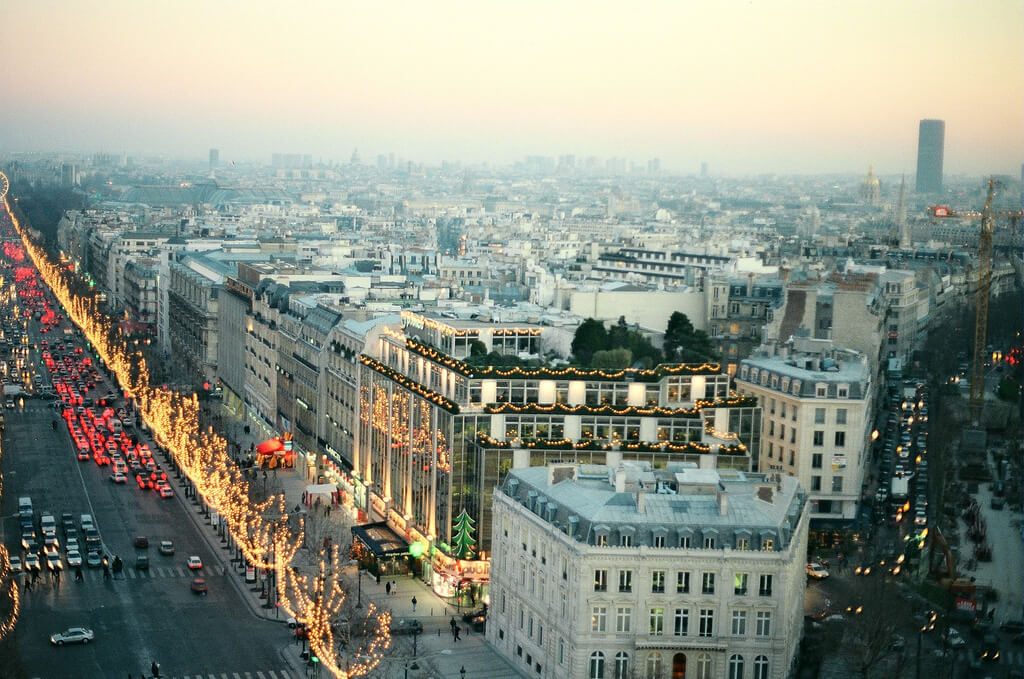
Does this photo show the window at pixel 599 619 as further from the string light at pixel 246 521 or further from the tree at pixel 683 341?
the tree at pixel 683 341

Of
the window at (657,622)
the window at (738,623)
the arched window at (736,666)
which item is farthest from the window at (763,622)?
the window at (657,622)

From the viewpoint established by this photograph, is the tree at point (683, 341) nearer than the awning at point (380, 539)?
No

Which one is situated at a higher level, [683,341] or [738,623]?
[683,341]

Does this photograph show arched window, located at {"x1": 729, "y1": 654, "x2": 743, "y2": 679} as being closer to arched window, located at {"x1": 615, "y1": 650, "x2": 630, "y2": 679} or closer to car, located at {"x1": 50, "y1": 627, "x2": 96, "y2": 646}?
arched window, located at {"x1": 615, "y1": 650, "x2": 630, "y2": 679}

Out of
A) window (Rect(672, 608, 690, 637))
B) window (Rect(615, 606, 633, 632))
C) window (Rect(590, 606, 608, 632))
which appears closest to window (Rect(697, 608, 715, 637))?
window (Rect(672, 608, 690, 637))

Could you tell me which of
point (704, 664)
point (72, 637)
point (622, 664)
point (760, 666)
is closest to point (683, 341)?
point (760, 666)

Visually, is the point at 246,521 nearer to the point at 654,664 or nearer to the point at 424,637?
the point at 424,637

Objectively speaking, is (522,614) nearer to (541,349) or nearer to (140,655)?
(140,655)
